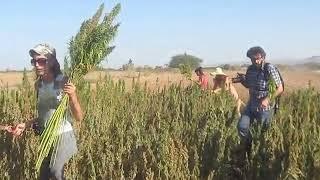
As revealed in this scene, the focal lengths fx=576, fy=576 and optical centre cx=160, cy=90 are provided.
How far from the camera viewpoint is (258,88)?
18.4ft

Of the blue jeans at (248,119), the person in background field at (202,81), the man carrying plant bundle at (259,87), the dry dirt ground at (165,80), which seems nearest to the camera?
the blue jeans at (248,119)

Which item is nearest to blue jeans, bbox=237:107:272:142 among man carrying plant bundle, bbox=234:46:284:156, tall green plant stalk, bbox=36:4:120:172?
man carrying plant bundle, bbox=234:46:284:156

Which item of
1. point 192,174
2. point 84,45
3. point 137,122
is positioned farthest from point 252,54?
point 84,45

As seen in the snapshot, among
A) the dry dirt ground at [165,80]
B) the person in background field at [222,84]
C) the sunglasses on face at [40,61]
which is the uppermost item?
the sunglasses on face at [40,61]

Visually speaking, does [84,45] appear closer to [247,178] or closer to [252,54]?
[247,178]

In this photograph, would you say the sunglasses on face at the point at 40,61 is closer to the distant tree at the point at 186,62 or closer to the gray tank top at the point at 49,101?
the gray tank top at the point at 49,101

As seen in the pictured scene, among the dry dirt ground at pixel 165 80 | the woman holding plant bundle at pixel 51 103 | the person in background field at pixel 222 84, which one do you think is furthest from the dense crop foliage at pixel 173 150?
the dry dirt ground at pixel 165 80

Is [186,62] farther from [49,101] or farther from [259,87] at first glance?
[49,101]

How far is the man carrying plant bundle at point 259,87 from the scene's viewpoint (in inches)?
212

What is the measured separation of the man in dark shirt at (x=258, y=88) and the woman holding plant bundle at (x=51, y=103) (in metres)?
2.13

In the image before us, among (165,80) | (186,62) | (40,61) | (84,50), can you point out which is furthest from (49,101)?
(165,80)

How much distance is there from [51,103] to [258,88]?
8.36ft

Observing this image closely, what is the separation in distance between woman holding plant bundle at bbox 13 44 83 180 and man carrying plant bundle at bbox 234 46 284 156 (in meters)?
2.05

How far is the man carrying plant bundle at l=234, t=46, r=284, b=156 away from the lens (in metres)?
5.39
